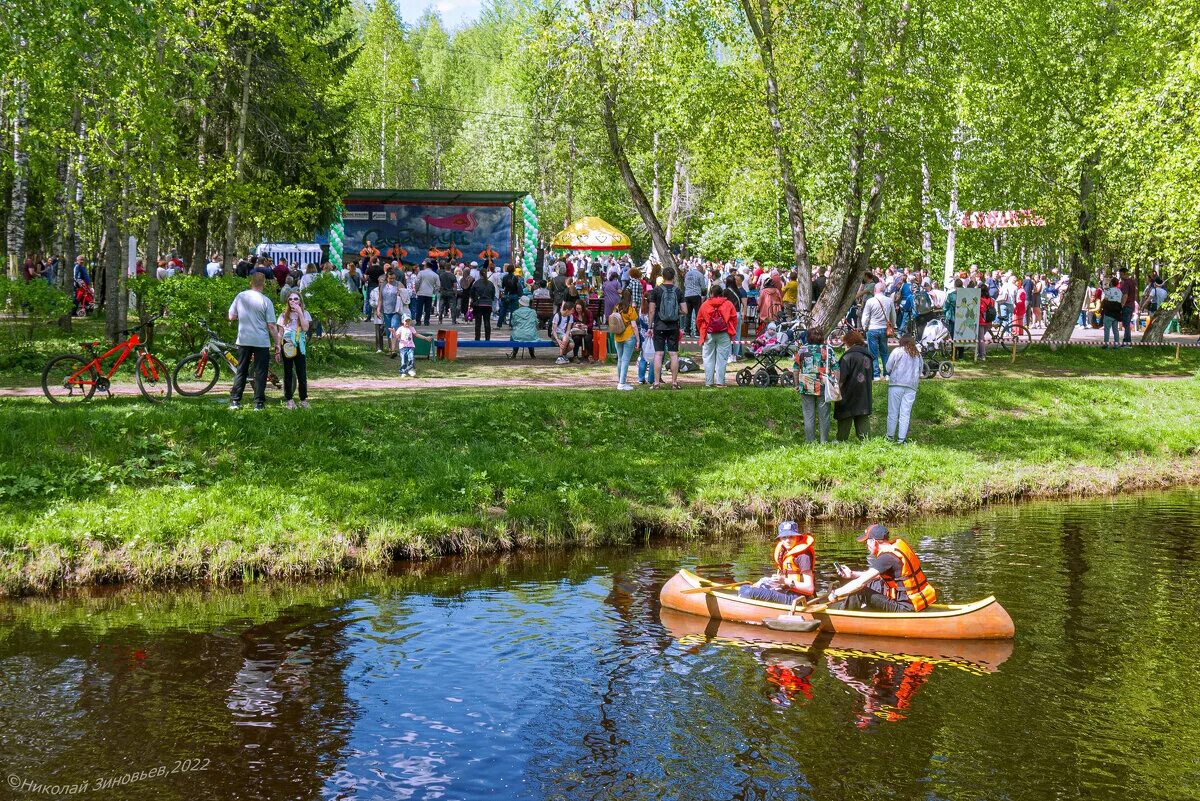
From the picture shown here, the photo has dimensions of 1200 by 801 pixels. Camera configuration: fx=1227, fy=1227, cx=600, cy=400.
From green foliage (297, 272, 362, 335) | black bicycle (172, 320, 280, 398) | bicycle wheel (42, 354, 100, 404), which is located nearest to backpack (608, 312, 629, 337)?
black bicycle (172, 320, 280, 398)

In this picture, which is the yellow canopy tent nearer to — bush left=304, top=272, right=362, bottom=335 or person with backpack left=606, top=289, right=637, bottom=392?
bush left=304, top=272, right=362, bottom=335

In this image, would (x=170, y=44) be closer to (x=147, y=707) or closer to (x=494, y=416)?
(x=494, y=416)

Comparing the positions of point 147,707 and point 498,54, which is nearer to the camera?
point 147,707

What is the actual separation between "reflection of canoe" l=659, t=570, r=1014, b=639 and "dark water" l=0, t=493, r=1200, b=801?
0.69 ft

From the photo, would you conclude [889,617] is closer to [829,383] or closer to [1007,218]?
[829,383]

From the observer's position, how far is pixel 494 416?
682 inches

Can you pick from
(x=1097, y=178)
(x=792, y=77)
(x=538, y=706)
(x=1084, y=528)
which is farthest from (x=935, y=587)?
(x=1097, y=178)

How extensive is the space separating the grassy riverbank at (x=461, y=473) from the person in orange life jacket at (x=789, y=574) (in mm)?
3428

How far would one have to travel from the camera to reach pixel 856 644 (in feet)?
34.3

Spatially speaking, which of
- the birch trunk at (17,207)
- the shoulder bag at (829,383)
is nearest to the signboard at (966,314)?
the shoulder bag at (829,383)

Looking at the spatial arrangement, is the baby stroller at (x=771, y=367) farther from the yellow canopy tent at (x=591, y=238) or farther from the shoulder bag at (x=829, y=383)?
the yellow canopy tent at (x=591, y=238)

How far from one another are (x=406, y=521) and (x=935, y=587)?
226 inches

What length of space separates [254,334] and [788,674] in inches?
361

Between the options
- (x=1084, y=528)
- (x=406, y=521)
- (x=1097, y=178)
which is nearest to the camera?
(x=406, y=521)
